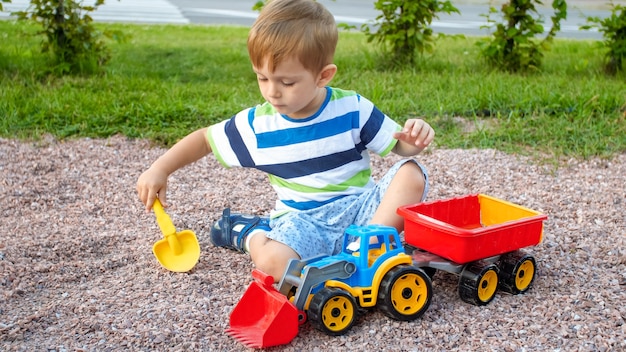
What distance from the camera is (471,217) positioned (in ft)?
9.34

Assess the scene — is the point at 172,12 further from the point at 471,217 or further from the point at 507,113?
the point at 471,217

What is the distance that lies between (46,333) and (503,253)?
1469 mm

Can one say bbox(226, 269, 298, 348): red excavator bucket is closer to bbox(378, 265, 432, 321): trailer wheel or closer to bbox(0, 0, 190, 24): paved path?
bbox(378, 265, 432, 321): trailer wheel

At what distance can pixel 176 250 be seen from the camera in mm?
2803

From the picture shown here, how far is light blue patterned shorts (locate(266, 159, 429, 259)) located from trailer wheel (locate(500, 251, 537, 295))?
41 cm

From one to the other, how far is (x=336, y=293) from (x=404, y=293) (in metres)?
0.25

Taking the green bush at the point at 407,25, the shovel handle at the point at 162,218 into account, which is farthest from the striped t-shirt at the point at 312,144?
the green bush at the point at 407,25

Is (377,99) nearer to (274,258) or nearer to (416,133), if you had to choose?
(416,133)

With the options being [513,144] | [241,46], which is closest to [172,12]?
[241,46]

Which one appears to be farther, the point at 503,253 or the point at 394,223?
the point at 394,223

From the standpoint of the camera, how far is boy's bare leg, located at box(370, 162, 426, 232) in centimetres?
264

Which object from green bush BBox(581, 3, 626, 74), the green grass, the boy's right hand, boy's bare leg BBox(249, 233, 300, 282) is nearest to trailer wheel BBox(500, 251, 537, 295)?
boy's bare leg BBox(249, 233, 300, 282)

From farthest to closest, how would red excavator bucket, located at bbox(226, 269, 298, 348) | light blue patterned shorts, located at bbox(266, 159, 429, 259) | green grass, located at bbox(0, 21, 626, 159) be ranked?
green grass, located at bbox(0, 21, 626, 159) < light blue patterned shorts, located at bbox(266, 159, 429, 259) < red excavator bucket, located at bbox(226, 269, 298, 348)

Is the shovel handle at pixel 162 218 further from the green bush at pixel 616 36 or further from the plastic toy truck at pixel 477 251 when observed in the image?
the green bush at pixel 616 36
